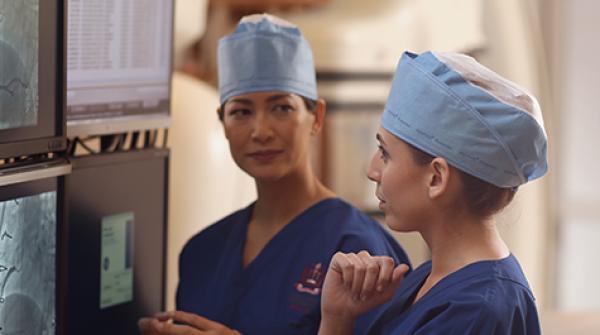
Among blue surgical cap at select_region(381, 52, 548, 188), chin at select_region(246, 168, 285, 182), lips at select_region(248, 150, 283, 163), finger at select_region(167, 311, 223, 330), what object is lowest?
finger at select_region(167, 311, 223, 330)

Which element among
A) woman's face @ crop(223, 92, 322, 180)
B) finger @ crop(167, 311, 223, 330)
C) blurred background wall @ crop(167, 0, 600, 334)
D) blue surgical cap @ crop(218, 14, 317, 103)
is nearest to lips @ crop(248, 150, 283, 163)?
woman's face @ crop(223, 92, 322, 180)

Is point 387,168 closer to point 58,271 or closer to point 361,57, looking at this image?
point 58,271

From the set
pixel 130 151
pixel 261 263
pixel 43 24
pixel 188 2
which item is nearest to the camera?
pixel 43 24

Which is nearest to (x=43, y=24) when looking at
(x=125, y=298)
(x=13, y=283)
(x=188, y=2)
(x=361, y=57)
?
(x=13, y=283)

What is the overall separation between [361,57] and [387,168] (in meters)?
2.25

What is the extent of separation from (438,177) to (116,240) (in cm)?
73

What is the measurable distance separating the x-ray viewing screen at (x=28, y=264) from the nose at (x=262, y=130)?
343 mm

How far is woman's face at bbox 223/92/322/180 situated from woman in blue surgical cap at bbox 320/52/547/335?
0.34 metres

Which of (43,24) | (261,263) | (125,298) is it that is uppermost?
(43,24)

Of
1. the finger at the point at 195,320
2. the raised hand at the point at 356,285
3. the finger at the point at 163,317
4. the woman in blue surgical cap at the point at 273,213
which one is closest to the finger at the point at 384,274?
the raised hand at the point at 356,285

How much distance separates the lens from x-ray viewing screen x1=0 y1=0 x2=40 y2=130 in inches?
57.7

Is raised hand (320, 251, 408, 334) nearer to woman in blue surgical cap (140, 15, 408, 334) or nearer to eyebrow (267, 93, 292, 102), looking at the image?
woman in blue surgical cap (140, 15, 408, 334)

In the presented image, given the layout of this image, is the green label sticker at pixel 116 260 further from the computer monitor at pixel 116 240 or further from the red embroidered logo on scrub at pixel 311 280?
the red embroidered logo on scrub at pixel 311 280

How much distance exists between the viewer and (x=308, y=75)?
1844 millimetres
